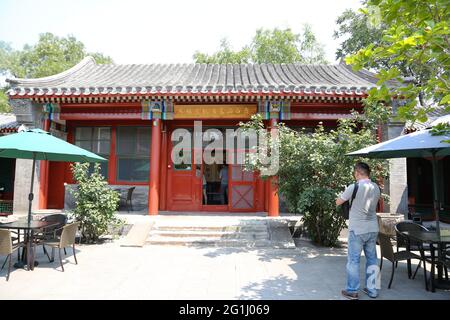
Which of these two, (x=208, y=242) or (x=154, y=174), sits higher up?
(x=154, y=174)

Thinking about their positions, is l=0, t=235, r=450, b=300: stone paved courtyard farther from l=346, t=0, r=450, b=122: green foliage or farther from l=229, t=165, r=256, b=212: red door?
l=229, t=165, r=256, b=212: red door

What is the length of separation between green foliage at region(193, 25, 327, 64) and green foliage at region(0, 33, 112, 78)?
11.7 metres

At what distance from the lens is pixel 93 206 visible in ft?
21.4

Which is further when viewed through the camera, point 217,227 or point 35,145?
point 217,227

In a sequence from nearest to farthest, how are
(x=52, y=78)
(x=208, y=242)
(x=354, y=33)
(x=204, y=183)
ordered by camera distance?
(x=208, y=242) < (x=52, y=78) < (x=204, y=183) < (x=354, y=33)

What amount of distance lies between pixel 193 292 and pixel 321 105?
6248 mm

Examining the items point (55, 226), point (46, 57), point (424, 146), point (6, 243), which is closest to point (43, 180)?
point (55, 226)

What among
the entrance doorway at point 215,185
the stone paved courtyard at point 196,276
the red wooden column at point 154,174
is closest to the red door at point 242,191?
the entrance doorway at point 215,185

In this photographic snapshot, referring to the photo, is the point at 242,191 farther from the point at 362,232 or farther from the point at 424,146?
the point at 424,146

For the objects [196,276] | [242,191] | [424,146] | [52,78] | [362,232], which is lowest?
[196,276]

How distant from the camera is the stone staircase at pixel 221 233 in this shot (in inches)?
263

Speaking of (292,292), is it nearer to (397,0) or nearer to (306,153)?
(306,153)

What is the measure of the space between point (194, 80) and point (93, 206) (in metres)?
5.53

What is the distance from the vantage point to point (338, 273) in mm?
4895
